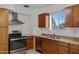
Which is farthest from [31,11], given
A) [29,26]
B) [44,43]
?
[44,43]

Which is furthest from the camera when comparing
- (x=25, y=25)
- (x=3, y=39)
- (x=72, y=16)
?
(x=25, y=25)

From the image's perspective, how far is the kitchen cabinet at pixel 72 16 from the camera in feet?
11.2

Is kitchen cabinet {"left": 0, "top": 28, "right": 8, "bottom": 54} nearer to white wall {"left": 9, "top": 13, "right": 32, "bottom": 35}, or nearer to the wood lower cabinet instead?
the wood lower cabinet

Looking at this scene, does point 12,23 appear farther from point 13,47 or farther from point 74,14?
point 74,14

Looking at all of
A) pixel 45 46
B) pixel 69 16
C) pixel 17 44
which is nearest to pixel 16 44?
pixel 17 44

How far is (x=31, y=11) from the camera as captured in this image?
637 centimetres

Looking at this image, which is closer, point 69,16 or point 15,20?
point 69,16

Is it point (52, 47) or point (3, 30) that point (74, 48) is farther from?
point (3, 30)

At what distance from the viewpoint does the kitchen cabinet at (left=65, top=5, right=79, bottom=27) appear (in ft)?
11.2

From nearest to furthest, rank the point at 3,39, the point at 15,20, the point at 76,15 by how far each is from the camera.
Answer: the point at 76,15 < the point at 3,39 < the point at 15,20

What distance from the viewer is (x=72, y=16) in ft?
11.7

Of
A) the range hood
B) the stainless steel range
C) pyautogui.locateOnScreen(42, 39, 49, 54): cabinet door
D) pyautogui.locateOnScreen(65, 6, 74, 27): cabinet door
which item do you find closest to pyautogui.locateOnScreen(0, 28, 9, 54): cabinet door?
the stainless steel range

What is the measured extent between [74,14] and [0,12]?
251 centimetres

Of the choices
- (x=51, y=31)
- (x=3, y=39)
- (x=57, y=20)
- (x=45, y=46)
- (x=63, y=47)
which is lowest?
(x=45, y=46)
